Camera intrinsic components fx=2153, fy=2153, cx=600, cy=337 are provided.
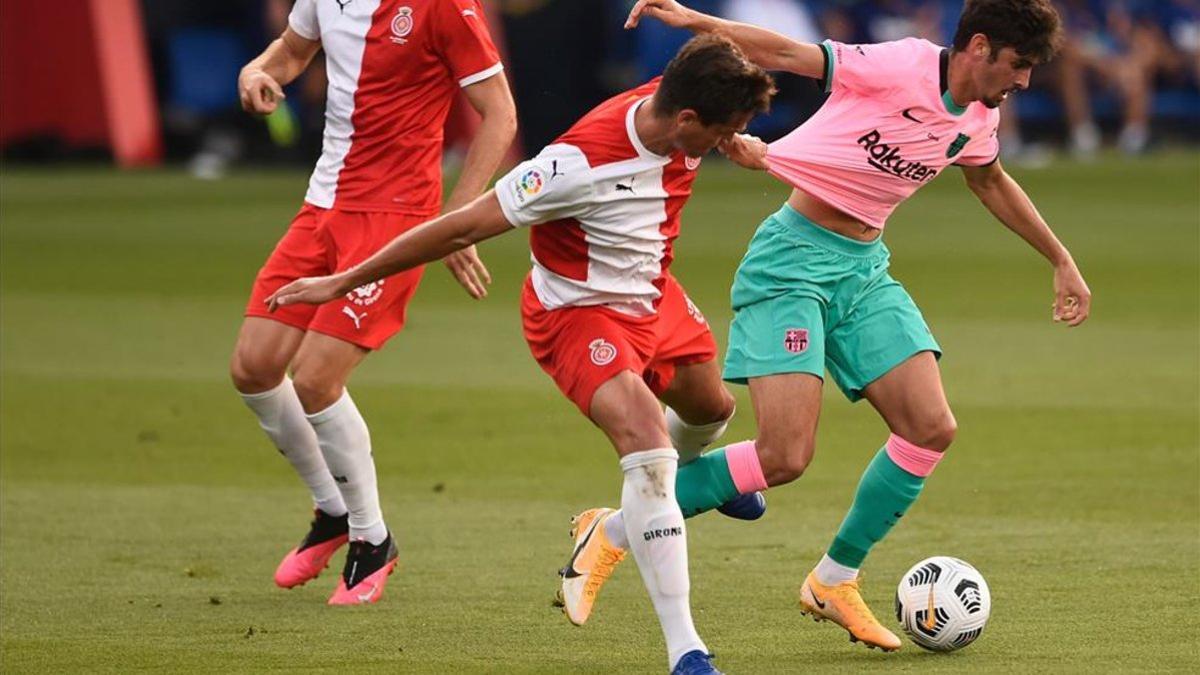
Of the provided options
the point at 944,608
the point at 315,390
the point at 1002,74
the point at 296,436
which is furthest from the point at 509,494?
the point at 1002,74

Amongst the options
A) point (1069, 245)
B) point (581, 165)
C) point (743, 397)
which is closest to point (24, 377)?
point (743, 397)

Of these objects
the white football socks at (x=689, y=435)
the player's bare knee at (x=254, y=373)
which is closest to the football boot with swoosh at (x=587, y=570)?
the white football socks at (x=689, y=435)

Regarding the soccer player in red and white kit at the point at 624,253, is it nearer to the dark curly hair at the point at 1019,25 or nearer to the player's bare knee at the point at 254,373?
the dark curly hair at the point at 1019,25

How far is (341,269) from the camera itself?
831cm

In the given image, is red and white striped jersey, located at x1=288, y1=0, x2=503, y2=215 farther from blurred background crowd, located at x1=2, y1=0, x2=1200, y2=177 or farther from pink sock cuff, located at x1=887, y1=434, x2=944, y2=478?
blurred background crowd, located at x1=2, y1=0, x2=1200, y2=177

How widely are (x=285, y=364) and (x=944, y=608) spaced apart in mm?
2880

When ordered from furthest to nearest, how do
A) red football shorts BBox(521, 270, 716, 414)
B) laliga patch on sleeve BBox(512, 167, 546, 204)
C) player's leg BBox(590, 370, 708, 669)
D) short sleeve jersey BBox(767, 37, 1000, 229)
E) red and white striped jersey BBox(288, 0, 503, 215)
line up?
red and white striped jersey BBox(288, 0, 503, 215)
short sleeve jersey BBox(767, 37, 1000, 229)
red football shorts BBox(521, 270, 716, 414)
laliga patch on sleeve BBox(512, 167, 546, 204)
player's leg BBox(590, 370, 708, 669)

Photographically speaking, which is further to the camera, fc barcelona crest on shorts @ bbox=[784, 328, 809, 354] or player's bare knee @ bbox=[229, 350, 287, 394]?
player's bare knee @ bbox=[229, 350, 287, 394]

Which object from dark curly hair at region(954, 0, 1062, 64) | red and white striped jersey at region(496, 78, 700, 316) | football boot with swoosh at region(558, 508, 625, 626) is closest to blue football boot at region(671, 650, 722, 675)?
football boot with swoosh at region(558, 508, 625, 626)

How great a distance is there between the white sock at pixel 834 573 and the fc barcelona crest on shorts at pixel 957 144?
4.90 ft

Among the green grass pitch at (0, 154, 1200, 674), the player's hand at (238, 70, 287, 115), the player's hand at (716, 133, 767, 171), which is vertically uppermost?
the player's hand at (716, 133, 767, 171)

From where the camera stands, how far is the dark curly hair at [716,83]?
257 inches

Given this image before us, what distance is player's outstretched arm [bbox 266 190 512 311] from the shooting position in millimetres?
6715

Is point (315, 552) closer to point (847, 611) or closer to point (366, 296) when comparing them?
point (366, 296)
